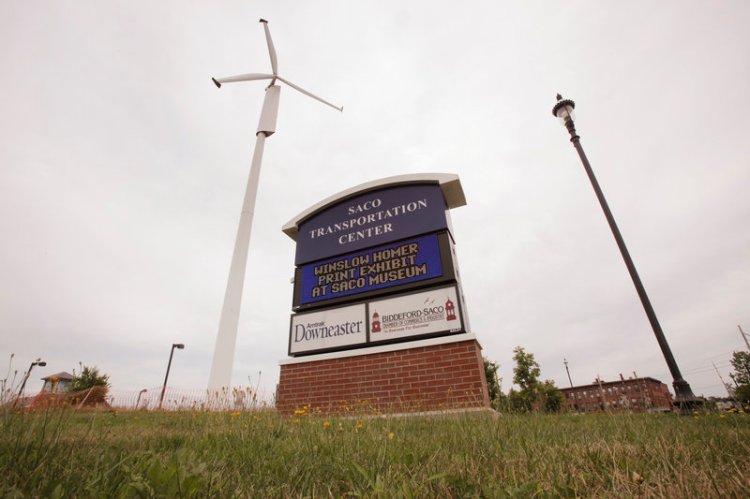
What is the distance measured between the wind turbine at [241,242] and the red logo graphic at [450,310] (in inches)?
286

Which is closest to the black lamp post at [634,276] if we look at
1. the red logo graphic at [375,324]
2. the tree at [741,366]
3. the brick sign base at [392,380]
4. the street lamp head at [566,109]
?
the street lamp head at [566,109]

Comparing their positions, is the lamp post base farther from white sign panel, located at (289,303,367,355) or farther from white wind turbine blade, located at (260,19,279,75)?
white wind turbine blade, located at (260,19,279,75)

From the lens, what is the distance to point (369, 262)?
31.3ft

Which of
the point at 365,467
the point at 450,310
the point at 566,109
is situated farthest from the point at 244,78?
the point at 365,467

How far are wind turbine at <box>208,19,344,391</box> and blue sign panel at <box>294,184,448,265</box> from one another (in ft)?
11.9

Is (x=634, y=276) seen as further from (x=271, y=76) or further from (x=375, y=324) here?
(x=271, y=76)

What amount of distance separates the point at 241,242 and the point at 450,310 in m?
9.42

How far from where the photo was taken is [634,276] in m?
7.80

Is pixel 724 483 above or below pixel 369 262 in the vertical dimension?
below

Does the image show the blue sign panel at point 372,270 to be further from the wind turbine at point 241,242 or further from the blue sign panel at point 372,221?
the wind turbine at point 241,242

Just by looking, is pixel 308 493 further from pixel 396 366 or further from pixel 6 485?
pixel 396 366

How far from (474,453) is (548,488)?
797 mm

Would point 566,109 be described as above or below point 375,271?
above

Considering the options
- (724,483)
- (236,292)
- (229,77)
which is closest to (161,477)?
(724,483)
